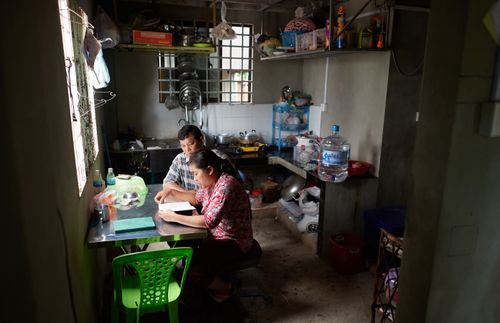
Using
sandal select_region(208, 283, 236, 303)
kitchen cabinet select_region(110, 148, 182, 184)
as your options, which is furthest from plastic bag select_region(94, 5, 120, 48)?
sandal select_region(208, 283, 236, 303)

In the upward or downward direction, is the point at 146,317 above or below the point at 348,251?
below

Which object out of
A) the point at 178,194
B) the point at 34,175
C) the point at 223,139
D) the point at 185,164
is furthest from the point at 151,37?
the point at 34,175

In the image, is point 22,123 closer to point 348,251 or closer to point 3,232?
point 3,232

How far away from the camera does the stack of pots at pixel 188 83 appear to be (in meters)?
4.56

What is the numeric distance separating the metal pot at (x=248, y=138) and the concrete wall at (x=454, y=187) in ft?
11.9

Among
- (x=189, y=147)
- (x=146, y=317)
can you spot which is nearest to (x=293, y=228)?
(x=189, y=147)

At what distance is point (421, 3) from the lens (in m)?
3.20

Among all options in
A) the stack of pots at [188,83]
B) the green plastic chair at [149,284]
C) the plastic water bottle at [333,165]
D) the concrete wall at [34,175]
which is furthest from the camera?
the stack of pots at [188,83]

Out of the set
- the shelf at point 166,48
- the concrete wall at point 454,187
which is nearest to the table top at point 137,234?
the concrete wall at point 454,187

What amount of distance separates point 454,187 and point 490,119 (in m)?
0.23

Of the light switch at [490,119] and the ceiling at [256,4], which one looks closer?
the light switch at [490,119]

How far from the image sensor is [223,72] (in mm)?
4977

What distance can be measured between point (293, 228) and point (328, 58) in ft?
6.81

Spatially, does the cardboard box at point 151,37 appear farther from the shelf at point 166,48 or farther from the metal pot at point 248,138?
the metal pot at point 248,138
